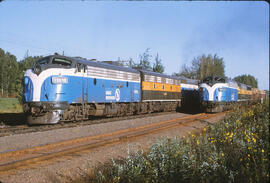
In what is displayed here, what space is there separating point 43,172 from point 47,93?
23.0ft

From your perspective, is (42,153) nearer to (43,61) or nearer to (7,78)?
(43,61)

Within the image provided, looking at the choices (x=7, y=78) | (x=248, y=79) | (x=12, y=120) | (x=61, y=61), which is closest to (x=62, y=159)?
(x=61, y=61)

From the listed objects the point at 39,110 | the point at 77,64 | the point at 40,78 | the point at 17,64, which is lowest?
the point at 39,110

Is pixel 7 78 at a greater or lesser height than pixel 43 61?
greater

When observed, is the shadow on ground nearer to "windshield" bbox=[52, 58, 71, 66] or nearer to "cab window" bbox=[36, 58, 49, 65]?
"cab window" bbox=[36, 58, 49, 65]

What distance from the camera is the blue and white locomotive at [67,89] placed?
11.8m

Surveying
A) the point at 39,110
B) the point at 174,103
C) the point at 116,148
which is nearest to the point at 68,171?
the point at 116,148

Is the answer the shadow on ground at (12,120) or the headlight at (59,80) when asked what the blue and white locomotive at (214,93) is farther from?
the shadow on ground at (12,120)

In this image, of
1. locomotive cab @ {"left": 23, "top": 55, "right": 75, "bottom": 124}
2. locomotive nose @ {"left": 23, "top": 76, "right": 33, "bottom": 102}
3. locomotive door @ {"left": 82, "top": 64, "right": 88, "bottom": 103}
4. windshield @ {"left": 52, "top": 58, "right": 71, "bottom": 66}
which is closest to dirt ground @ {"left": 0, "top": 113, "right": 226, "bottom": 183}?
locomotive cab @ {"left": 23, "top": 55, "right": 75, "bottom": 124}

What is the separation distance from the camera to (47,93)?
11.9 meters

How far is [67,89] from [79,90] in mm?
943

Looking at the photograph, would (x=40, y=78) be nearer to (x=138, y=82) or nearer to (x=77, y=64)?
(x=77, y=64)

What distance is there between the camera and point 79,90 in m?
13.4

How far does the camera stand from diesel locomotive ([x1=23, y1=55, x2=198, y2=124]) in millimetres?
11859
